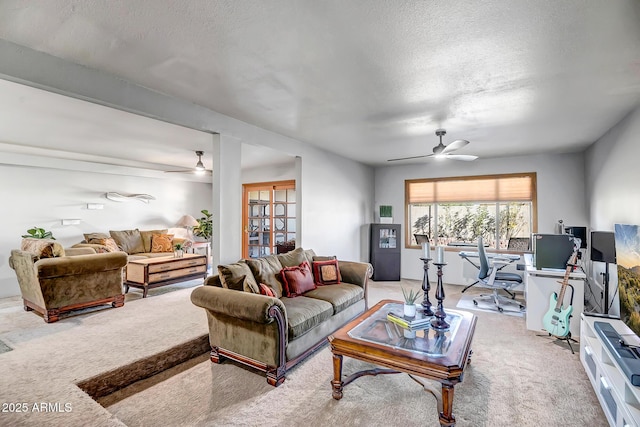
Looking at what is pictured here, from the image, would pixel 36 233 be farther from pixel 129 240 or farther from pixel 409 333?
pixel 409 333

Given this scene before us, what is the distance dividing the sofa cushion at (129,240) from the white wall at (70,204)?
298 mm

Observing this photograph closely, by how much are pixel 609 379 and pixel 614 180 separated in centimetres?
276

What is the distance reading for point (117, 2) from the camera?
160 centimetres

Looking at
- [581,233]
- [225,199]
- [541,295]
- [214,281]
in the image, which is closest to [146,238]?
[225,199]

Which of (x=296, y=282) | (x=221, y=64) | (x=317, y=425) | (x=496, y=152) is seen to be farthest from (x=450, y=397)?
(x=496, y=152)

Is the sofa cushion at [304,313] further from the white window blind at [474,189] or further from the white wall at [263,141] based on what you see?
the white window blind at [474,189]

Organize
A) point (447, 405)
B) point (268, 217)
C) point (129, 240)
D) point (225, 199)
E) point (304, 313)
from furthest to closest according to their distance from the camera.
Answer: point (268, 217) → point (129, 240) → point (225, 199) → point (304, 313) → point (447, 405)

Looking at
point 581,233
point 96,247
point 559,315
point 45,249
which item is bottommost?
point 559,315

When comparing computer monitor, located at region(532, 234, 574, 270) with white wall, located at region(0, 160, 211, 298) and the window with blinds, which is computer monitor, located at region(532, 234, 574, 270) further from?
white wall, located at region(0, 160, 211, 298)

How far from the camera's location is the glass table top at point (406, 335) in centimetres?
222

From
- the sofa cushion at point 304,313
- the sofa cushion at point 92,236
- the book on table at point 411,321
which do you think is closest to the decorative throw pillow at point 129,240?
the sofa cushion at point 92,236

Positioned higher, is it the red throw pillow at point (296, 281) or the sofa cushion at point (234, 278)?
the sofa cushion at point (234, 278)

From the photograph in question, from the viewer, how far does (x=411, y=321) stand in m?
2.57

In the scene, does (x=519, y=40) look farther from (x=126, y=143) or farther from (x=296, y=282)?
(x=126, y=143)
